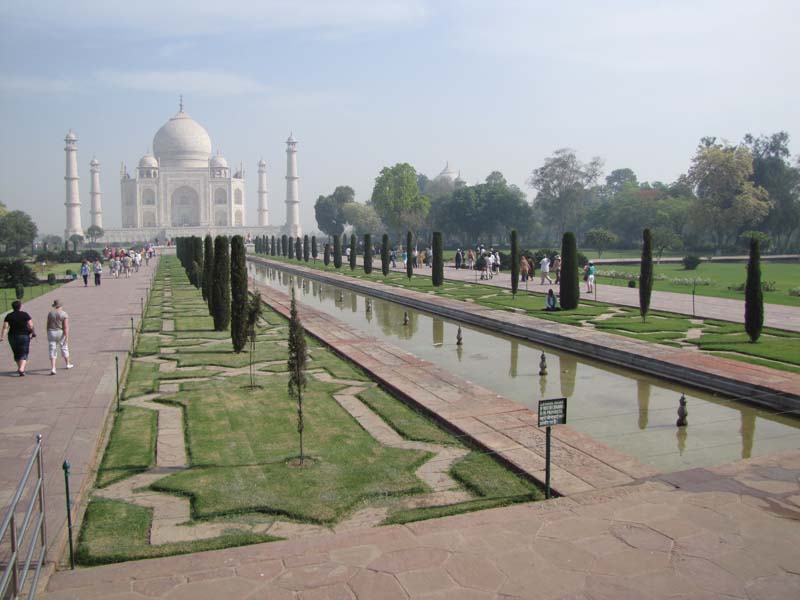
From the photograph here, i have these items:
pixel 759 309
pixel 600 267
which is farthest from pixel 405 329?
pixel 600 267

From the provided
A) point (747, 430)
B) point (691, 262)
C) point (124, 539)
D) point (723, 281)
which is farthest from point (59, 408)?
point (691, 262)

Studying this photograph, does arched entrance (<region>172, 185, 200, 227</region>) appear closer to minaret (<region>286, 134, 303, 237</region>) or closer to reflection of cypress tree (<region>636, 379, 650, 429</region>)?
minaret (<region>286, 134, 303, 237</region>)

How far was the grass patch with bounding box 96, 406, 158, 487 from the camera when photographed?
506cm

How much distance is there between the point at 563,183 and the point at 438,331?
127ft

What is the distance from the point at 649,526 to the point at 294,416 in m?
3.46

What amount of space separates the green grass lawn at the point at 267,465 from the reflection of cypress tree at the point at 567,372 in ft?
7.26

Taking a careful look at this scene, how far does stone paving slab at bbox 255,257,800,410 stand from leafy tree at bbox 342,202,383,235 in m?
49.9

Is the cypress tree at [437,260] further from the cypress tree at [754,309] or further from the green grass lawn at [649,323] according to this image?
the cypress tree at [754,309]

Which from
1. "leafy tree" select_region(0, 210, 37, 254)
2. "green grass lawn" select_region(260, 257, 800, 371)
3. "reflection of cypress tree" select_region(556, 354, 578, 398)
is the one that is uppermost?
"leafy tree" select_region(0, 210, 37, 254)

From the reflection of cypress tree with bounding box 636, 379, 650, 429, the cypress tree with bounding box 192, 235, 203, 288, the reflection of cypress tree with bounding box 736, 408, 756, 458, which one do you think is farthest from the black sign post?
the cypress tree with bounding box 192, 235, 203, 288

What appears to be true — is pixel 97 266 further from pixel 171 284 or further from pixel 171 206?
pixel 171 206

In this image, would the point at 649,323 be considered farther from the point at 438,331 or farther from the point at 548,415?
the point at 548,415

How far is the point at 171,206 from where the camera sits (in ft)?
253

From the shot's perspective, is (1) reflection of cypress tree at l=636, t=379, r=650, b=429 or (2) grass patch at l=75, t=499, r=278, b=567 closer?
(2) grass patch at l=75, t=499, r=278, b=567
